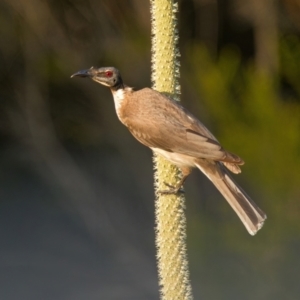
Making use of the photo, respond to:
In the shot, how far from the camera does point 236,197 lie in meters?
2.38

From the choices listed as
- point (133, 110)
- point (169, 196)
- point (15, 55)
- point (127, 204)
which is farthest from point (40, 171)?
point (169, 196)

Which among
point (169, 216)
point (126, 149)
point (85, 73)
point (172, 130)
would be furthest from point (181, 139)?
point (126, 149)

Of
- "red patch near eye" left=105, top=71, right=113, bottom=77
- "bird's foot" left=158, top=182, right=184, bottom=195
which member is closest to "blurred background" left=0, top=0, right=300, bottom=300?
"red patch near eye" left=105, top=71, right=113, bottom=77

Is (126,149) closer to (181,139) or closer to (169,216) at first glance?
(181,139)

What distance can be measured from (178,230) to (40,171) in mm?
5293

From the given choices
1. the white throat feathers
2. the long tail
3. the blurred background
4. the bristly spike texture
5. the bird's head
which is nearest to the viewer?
the bristly spike texture

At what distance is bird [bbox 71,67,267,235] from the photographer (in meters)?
2.34

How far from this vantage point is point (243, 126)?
3.94 meters

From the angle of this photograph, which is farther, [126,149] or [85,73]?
[126,149]

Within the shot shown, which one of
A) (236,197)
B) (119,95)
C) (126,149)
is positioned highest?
(119,95)

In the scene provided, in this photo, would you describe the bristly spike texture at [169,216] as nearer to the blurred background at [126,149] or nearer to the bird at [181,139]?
the bird at [181,139]

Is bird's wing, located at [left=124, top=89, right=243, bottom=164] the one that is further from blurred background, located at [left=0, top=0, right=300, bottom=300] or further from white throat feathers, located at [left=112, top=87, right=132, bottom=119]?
blurred background, located at [left=0, top=0, right=300, bottom=300]

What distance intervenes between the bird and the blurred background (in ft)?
4.53

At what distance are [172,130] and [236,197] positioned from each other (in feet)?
1.08
